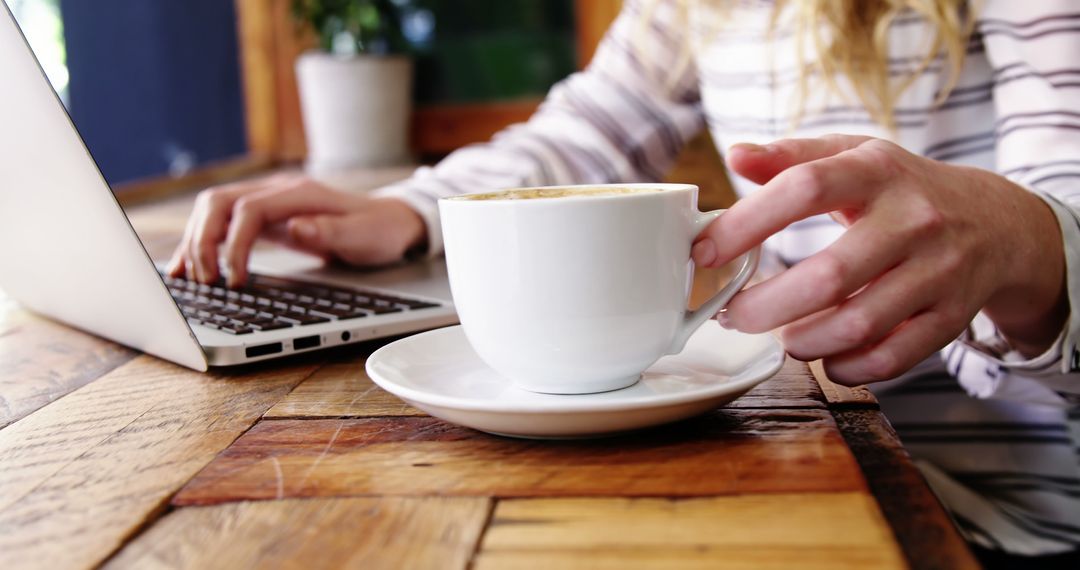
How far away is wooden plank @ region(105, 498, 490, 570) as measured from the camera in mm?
328

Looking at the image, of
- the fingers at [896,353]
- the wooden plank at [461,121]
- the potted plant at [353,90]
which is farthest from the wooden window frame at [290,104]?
the fingers at [896,353]

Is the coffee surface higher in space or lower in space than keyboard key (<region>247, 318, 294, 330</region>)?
higher

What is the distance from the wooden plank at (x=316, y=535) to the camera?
33 centimetres

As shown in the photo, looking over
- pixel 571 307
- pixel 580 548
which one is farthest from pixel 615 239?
pixel 580 548

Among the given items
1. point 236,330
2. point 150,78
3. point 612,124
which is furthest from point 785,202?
point 150,78

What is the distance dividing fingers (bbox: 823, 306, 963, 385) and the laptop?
0.94 feet

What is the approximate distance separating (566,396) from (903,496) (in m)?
0.17

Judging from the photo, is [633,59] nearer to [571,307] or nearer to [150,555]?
[571,307]

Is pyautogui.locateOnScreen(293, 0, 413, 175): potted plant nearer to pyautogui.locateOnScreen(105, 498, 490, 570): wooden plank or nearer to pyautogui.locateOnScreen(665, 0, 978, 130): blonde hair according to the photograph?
pyautogui.locateOnScreen(665, 0, 978, 130): blonde hair

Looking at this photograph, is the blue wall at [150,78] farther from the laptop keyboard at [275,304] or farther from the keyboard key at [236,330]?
the keyboard key at [236,330]

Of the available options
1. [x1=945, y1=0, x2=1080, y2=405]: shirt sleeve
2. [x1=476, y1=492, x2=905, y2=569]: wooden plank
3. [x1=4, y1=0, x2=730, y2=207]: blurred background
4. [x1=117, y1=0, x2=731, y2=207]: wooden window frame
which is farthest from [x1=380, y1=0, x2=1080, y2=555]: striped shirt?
[x1=117, y1=0, x2=731, y2=207]: wooden window frame

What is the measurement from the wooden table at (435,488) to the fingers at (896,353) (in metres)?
0.01

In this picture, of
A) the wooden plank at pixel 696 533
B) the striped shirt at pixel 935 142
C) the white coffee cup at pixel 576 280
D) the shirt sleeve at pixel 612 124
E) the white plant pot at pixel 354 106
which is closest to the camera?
the wooden plank at pixel 696 533

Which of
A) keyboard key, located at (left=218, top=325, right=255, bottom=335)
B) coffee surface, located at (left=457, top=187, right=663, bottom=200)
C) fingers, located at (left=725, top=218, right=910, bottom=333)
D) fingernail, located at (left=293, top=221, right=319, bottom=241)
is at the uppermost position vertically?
coffee surface, located at (left=457, top=187, right=663, bottom=200)
